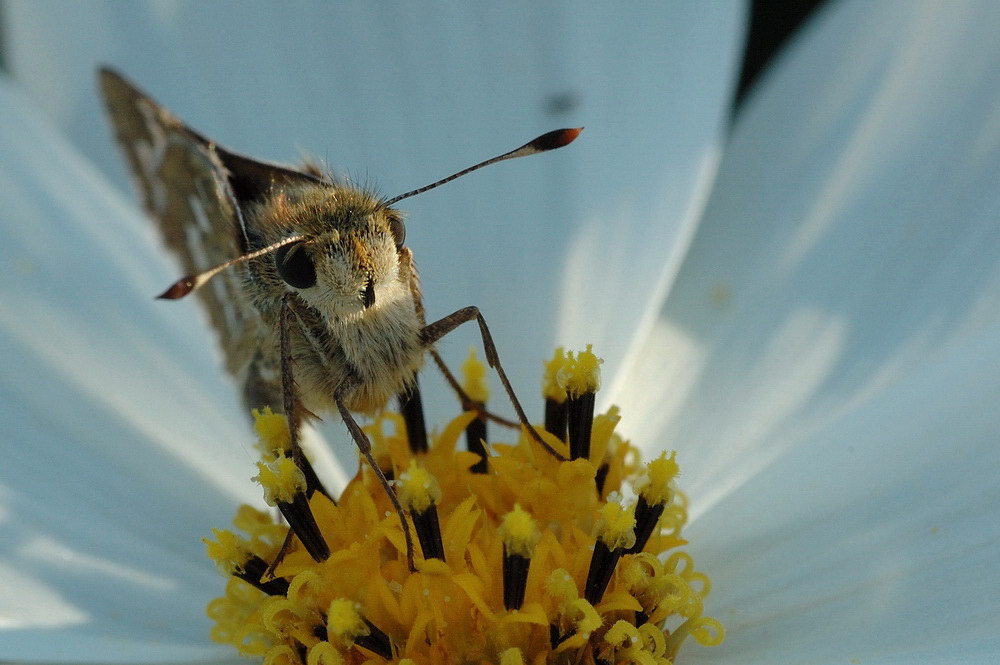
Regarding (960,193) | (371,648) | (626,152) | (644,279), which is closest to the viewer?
(371,648)

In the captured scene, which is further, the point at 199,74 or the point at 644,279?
the point at 199,74

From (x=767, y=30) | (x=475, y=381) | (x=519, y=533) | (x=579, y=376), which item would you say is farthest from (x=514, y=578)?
(x=767, y=30)

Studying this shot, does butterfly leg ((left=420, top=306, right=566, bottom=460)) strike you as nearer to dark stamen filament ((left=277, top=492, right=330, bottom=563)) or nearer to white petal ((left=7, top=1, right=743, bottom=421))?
dark stamen filament ((left=277, top=492, right=330, bottom=563))

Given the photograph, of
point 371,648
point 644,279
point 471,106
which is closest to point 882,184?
point 644,279

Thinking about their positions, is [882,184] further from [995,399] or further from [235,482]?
[235,482]

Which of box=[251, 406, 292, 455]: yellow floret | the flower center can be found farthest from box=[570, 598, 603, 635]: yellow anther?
box=[251, 406, 292, 455]: yellow floret

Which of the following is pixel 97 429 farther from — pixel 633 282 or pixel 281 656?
pixel 633 282

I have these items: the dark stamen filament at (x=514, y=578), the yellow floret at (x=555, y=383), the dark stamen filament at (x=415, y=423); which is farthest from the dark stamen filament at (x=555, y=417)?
the dark stamen filament at (x=514, y=578)
